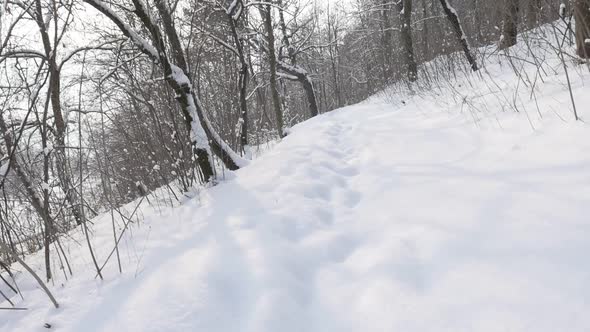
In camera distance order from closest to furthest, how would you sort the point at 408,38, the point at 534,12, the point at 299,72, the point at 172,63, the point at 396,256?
the point at 396,256
the point at 172,63
the point at 534,12
the point at 408,38
the point at 299,72

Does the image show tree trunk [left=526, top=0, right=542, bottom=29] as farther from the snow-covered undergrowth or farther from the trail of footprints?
the trail of footprints

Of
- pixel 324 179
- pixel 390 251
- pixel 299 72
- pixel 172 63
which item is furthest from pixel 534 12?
pixel 299 72

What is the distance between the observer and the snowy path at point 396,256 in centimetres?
100

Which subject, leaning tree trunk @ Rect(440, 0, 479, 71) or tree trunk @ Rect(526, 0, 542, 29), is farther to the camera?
leaning tree trunk @ Rect(440, 0, 479, 71)

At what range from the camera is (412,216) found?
162 cm

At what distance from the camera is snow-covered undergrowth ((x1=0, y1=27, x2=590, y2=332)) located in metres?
1.02

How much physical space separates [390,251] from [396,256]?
0.05 meters

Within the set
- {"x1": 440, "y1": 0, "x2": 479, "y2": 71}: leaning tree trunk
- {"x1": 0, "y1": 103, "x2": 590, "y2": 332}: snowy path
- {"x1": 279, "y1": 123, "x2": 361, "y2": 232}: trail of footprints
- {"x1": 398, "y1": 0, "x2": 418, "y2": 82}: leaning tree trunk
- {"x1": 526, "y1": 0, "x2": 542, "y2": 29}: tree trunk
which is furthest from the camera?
{"x1": 398, "y1": 0, "x2": 418, "y2": 82}: leaning tree trunk

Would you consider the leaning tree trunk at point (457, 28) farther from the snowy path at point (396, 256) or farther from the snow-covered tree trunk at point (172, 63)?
the snow-covered tree trunk at point (172, 63)

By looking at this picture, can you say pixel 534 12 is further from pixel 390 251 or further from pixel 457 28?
pixel 390 251

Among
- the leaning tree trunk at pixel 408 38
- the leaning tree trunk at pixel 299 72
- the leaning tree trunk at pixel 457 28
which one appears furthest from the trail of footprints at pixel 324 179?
the leaning tree trunk at pixel 299 72

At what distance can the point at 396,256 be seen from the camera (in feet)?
4.35

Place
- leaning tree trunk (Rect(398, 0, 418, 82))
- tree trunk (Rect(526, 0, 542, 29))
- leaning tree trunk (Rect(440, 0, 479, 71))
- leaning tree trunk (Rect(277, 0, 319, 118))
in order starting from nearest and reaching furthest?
tree trunk (Rect(526, 0, 542, 29)) < leaning tree trunk (Rect(440, 0, 479, 71)) < leaning tree trunk (Rect(398, 0, 418, 82)) < leaning tree trunk (Rect(277, 0, 319, 118))

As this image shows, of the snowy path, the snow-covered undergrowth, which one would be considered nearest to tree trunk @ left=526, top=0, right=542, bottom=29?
the snow-covered undergrowth
